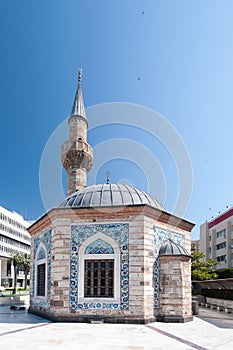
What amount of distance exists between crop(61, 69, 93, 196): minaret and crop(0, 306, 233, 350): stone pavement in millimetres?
9866

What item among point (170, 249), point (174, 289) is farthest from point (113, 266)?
point (174, 289)

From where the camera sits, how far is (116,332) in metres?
10.3

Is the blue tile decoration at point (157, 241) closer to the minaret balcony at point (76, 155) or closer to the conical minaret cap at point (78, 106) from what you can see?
the minaret balcony at point (76, 155)

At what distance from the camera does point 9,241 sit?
53562 mm

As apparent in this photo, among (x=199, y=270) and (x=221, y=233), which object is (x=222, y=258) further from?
(x=199, y=270)

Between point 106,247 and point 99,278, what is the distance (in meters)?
1.11

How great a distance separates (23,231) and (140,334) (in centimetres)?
5257

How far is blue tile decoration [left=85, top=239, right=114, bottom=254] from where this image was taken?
1257 centimetres

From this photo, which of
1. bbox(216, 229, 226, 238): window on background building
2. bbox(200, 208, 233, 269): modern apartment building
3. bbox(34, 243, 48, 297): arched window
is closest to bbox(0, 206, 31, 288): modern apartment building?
bbox(200, 208, 233, 269): modern apartment building

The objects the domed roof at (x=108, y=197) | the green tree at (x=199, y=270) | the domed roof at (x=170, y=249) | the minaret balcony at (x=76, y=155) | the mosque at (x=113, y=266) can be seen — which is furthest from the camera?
the green tree at (x=199, y=270)

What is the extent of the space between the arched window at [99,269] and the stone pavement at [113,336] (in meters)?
1.08

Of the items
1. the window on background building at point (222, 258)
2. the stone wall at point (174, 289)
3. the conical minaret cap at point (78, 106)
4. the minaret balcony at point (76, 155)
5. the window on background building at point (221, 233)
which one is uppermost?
the conical minaret cap at point (78, 106)

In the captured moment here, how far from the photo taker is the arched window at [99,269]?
12.3 metres

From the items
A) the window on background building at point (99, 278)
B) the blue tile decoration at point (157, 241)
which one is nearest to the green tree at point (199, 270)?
the blue tile decoration at point (157, 241)
